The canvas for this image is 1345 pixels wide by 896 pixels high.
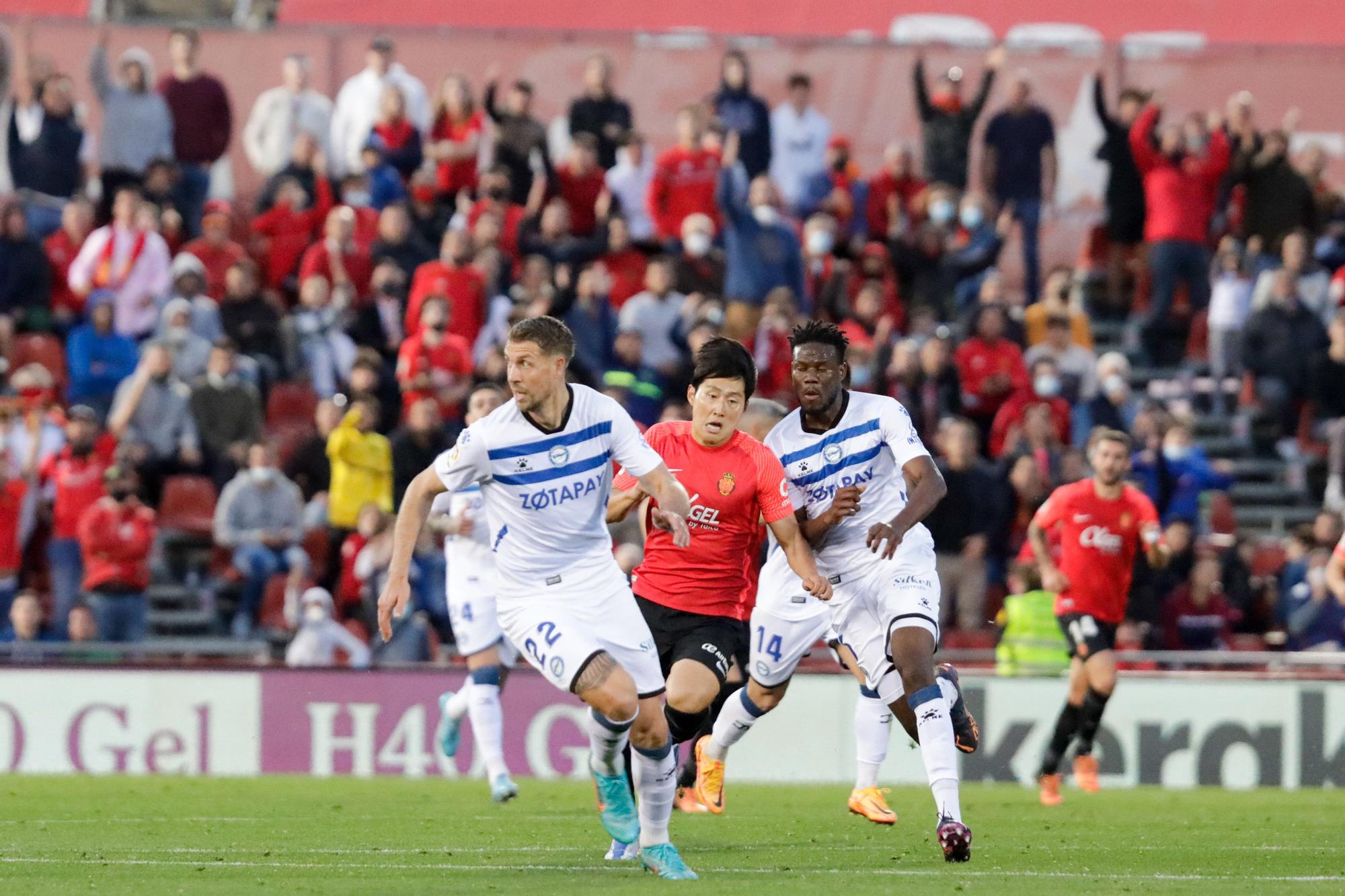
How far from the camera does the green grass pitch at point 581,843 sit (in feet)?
30.5

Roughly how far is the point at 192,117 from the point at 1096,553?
10.9 m

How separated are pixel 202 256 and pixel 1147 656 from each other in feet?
31.1

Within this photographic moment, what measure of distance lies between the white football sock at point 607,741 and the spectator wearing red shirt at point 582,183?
1267 cm

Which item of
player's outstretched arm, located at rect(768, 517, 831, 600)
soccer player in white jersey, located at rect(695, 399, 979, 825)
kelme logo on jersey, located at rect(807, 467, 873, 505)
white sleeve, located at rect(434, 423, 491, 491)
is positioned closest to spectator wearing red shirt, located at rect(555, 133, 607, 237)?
soccer player in white jersey, located at rect(695, 399, 979, 825)

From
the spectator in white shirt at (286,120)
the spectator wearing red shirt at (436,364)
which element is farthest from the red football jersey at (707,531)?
the spectator in white shirt at (286,120)

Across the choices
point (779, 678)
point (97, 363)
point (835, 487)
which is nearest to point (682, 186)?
point (97, 363)

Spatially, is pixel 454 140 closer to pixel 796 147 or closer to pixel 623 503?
pixel 796 147

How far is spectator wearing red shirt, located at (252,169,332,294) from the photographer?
71.4 feet

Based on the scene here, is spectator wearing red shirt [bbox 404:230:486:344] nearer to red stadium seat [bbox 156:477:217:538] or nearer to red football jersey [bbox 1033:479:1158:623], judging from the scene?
red stadium seat [bbox 156:477:217:538]

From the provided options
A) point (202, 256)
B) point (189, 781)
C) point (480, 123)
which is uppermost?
point (480, 123)

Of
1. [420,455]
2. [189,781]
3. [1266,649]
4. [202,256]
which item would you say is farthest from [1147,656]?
[202,256]

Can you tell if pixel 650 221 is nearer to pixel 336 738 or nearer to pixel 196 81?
pixel 196 81

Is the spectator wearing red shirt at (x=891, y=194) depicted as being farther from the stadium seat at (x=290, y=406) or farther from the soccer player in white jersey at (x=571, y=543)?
the soccer player in white jersey at (x=571, y=543)

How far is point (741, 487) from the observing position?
10.8 metres
